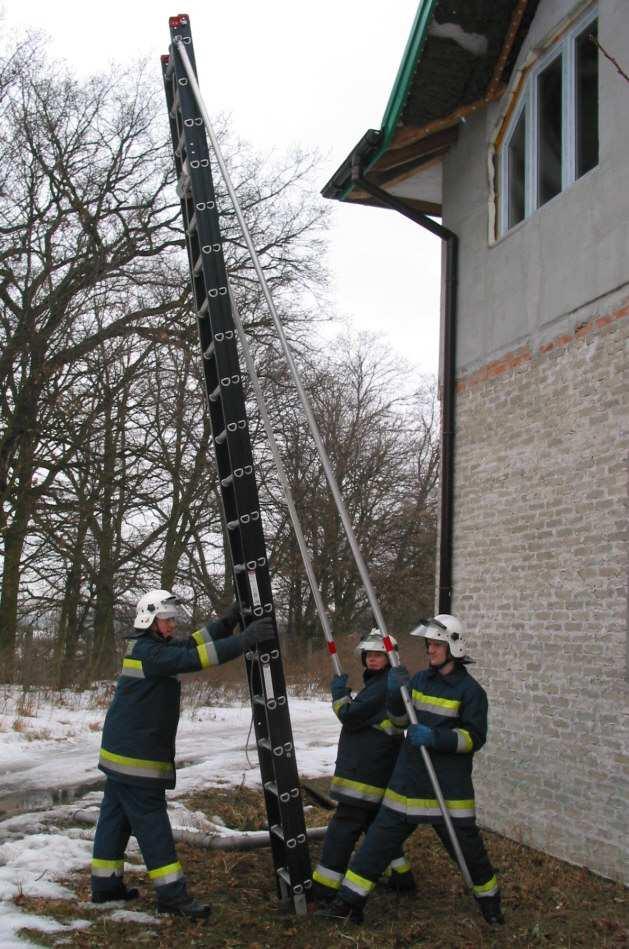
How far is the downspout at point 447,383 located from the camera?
9.68 meters

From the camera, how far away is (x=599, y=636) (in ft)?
24.5

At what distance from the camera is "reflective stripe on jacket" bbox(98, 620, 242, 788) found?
5.74 metres

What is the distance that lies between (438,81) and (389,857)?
23.1ft

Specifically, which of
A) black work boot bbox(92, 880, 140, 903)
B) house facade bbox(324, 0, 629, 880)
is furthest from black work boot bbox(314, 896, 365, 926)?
house facade bbox(324, 0, 629, 880)

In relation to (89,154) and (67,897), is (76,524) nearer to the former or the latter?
(89,154)

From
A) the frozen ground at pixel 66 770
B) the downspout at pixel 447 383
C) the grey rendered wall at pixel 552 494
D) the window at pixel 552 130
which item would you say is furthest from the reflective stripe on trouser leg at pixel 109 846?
the window at pixel 552 130

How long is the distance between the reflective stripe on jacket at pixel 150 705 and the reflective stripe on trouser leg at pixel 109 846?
0.73 ft

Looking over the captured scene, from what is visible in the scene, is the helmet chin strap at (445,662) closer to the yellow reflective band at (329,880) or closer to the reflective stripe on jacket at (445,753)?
the reflective stripe on jacket at (445,753)

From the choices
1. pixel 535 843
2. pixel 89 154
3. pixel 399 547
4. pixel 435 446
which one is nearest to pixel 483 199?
pixel 535 843

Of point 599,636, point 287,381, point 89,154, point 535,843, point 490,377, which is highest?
point 89,154

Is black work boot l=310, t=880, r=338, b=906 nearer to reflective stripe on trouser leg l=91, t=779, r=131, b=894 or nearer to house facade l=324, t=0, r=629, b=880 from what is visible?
reflective stripe on trouser leg l=91, t=779, r=131, b=894

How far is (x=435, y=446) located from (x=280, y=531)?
1184 centimetres

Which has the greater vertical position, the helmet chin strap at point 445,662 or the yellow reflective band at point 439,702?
the helmet chin strap at point 445,662

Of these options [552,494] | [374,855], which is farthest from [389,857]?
[552,494]
